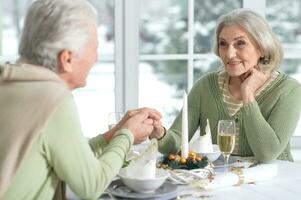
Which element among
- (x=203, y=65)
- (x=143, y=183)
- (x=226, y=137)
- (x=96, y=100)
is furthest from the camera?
(x=96, y=100)

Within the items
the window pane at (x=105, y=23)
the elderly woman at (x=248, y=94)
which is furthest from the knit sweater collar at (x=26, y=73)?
the window pane at (x=105, y=23)

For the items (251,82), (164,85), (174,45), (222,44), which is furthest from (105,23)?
(251,82)

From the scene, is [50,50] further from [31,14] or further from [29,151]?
[29,151]

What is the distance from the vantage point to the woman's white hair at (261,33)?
240 cm

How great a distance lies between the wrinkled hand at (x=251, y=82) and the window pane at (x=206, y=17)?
3.40 feet

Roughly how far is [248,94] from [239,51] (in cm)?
24

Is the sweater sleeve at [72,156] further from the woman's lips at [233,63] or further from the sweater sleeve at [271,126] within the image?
the woman's lips at [233,63]

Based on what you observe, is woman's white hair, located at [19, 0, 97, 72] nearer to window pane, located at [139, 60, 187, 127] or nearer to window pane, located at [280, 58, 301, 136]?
window pane, located at [139, 60, 187, 127]

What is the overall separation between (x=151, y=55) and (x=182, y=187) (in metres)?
1.71

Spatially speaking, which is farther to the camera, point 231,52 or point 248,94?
point 231,52

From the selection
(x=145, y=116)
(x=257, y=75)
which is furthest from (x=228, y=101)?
(x=145, y=116)

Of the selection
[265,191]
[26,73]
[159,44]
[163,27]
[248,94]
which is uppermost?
[163,27]

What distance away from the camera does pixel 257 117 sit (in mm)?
2160

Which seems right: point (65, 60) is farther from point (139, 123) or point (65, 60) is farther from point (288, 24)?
point (288, 24)
